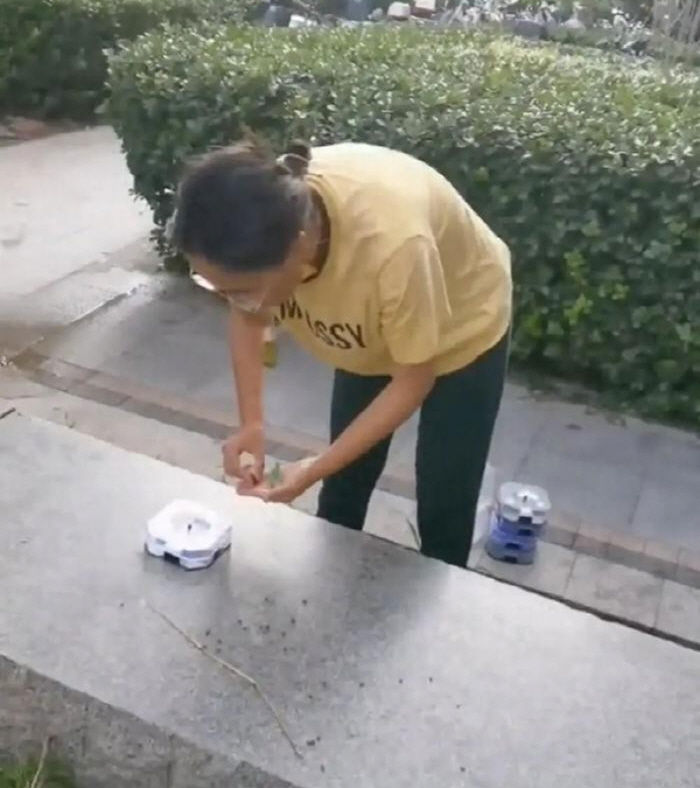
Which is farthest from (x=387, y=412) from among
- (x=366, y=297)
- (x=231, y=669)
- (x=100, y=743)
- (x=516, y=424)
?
(x=516, y=424)

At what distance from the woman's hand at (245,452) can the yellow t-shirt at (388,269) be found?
25cm

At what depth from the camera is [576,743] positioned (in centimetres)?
179

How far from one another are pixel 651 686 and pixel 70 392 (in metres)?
2.57

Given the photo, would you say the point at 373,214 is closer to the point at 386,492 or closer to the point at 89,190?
the point at 386,492

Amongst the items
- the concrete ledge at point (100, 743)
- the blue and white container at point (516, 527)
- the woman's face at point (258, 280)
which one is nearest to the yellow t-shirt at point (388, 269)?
the woman's face at point (258, 280)

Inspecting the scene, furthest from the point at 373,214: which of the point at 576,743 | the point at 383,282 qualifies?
the point at 576,743

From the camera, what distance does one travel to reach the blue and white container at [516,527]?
313 centimetres

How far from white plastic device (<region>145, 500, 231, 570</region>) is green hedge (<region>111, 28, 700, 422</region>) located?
2.26m

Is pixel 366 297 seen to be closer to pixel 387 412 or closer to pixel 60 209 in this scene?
pixel 387 412

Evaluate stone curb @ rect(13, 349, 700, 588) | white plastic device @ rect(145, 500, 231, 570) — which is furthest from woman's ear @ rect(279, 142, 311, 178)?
stone curb @ rect(13, 349, 700, 588)

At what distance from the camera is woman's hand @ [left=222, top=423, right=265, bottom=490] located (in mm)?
2260

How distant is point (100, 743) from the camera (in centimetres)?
183

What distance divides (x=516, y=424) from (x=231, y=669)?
232 cm

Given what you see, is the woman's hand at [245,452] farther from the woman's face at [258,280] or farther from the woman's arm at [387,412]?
the woman's face at [258,280]
